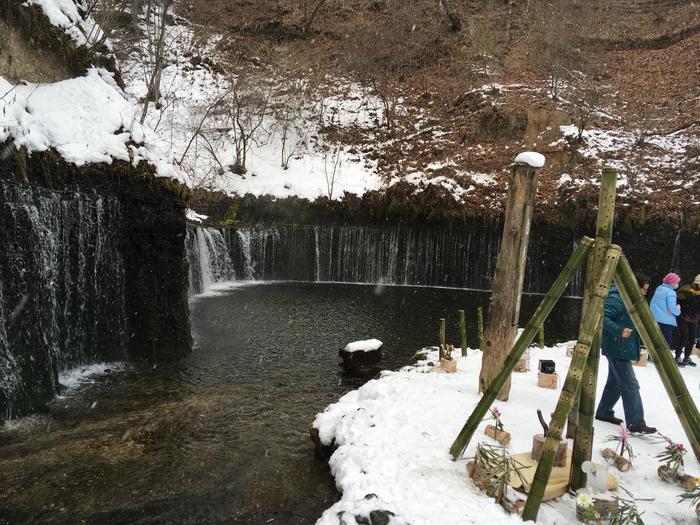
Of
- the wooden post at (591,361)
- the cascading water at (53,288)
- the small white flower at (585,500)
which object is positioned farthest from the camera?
the cascading water at (53,288)

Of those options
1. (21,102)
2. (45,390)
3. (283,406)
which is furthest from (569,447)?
(21,102)

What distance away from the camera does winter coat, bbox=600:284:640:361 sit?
4.78m

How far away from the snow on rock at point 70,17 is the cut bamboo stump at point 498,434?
39.6 ft

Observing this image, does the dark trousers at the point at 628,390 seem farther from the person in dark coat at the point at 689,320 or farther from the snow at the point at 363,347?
the snow at the point at 363,347

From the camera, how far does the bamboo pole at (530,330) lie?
12.9 ft

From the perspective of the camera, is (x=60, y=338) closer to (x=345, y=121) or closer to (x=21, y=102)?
(x=21, y=102)

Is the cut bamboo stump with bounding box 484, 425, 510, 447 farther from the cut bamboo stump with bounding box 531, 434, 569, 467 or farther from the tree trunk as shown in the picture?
the tree trunk

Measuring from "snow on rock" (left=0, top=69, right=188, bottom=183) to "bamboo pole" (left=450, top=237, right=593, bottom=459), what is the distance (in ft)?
27.2

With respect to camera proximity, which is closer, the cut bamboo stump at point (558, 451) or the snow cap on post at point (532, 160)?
the cut bamboo stump at point (558, 451)

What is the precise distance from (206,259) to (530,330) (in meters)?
17.4

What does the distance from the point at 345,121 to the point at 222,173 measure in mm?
10157

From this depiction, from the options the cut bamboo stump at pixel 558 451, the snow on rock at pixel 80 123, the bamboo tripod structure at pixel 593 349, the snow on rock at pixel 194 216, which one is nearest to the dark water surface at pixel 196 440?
the cut bamboo stump at pixel 558 451

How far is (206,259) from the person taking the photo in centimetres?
1952

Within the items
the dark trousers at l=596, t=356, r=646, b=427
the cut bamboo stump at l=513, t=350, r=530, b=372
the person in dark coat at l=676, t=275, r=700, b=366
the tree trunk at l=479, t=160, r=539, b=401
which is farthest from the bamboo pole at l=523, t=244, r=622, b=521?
the person in dark coat at l=676, t=275, r=700, b=366
